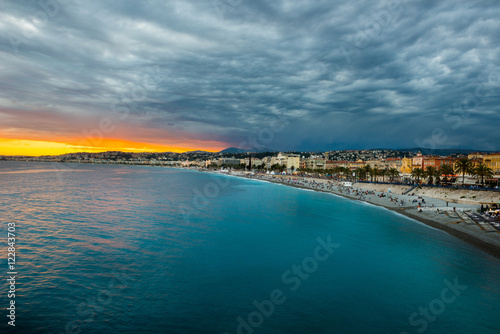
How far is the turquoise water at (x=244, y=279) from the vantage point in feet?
38.6

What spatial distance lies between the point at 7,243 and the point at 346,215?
3560cm

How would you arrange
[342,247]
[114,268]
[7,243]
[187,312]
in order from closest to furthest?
[187,312] < [114,268] < [7,243] < [342,247]

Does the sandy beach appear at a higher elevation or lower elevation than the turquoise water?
higher

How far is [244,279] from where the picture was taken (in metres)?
16.0

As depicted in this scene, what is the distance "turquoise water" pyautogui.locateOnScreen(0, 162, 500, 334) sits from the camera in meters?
11.8

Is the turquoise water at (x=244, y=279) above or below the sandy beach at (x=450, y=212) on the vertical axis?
below

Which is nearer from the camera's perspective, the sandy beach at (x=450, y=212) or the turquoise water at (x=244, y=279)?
the turquoise water at (x=244, y=279)

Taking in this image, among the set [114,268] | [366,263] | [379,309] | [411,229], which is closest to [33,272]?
[114,268]

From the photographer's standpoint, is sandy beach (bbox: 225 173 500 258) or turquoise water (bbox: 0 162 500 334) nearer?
turquoise water (bbox: 0 162 500 334)

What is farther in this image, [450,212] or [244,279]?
[450,212]

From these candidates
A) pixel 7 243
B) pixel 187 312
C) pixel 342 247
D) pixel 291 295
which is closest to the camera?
pixel 187 312

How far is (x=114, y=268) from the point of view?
666 inches

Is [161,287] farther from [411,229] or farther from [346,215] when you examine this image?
[346,215]

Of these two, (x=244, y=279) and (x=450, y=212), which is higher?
(x=450, y=212)
